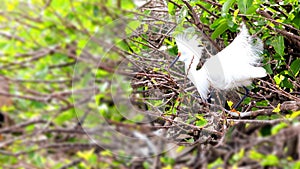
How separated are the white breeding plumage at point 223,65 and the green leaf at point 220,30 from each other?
2cm

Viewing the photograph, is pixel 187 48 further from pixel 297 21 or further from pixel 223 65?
pixel 297 21

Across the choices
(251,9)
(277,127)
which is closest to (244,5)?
(251,9)

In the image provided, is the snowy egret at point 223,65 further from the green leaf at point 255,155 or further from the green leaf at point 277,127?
the green leaf at point 255,155

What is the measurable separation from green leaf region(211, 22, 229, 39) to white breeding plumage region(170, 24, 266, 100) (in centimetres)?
2

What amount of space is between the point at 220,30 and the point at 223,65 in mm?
68

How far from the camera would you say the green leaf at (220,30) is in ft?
1.90

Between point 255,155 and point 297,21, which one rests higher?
point 297,21

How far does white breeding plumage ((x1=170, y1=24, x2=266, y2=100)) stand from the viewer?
53 centimetres

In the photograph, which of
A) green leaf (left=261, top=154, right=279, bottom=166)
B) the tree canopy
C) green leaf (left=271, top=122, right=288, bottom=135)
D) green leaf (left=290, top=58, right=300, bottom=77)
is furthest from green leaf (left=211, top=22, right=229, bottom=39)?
green leaf (left=261, top=154, right=279, bottom=166)

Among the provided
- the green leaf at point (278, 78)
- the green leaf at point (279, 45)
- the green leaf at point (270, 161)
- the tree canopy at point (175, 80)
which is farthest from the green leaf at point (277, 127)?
the green leaf at point (279, 45)

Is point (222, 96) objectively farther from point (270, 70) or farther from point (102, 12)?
point (102, 12)

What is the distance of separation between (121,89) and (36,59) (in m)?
1.64

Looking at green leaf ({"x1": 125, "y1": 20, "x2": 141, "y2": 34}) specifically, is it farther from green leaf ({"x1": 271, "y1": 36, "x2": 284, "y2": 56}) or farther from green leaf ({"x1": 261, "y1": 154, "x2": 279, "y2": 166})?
green leaf ({"x1": 261, "y1": 154, "x2": 279, "y2": 166})

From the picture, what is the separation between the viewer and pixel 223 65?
0.53m
